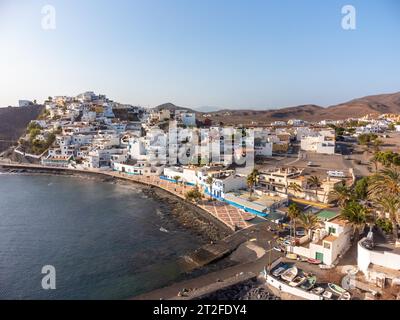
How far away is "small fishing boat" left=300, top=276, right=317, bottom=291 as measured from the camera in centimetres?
1692

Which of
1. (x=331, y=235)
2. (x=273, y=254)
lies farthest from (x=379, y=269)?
(x=273, y=254)

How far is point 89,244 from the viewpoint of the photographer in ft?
86.3

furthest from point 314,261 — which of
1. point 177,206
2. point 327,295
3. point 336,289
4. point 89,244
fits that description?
point 177,206

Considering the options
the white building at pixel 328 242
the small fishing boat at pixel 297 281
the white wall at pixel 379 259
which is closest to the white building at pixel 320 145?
the white building at pixel 328 242

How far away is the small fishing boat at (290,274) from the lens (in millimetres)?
17928

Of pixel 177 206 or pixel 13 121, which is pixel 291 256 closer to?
pixel 177 206

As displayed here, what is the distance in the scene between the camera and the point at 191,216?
3231 cm

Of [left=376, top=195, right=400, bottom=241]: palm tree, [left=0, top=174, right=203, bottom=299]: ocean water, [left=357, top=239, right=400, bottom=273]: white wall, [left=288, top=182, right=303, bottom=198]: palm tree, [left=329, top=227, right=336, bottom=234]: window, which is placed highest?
[left=376, top=195, right=400, bottom=241]: palm tree

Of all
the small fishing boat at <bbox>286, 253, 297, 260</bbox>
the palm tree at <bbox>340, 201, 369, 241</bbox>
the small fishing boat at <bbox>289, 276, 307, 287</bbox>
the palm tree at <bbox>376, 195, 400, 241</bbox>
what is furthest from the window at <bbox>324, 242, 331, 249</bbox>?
the palm tree at <bbox>376, 195, 400, 241</bbox>

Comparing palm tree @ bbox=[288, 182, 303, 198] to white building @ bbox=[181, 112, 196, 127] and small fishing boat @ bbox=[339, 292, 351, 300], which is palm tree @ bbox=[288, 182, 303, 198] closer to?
small fishing boat @ bbox=[339, 292, 351, 300]

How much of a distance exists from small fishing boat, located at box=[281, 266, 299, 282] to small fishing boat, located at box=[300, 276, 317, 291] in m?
0.77

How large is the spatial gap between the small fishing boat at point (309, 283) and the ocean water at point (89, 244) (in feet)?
27.5
